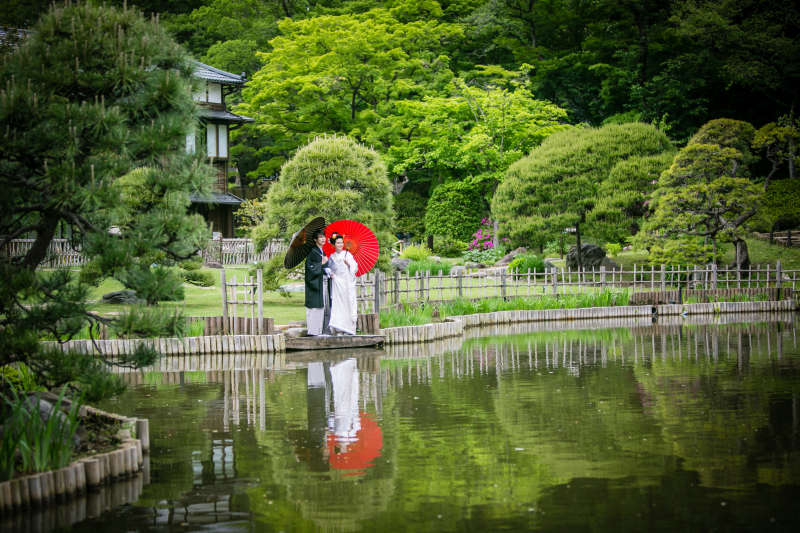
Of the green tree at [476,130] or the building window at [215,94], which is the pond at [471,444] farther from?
the building window at [215,94]

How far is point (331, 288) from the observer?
43.9 ft

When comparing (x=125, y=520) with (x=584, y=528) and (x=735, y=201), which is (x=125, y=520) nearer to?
(x=584, y=528)

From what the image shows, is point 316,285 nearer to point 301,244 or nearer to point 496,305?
point 301,244

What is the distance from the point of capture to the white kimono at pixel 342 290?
13.3 metres

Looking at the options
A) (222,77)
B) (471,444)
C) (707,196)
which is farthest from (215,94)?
(471,444)

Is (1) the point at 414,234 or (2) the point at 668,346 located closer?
(2) the point at 668,346

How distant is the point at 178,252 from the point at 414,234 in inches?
1075

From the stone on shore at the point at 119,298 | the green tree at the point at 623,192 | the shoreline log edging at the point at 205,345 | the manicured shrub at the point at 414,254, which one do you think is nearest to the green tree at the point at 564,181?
the green tree at the point at 623,192

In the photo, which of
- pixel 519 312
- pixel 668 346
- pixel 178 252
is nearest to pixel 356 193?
pixel 519 312

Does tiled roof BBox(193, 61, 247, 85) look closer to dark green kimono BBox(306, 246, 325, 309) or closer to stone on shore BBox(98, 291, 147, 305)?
stone on shore BBox(98, 291, 147, 305)

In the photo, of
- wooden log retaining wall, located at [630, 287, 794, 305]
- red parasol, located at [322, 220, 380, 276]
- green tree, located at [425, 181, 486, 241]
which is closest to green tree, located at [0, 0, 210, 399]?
red parasol, located at [322, 220, 380, 276]

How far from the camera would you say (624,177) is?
24.9 metres

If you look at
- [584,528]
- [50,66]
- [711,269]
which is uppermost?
[50,66]

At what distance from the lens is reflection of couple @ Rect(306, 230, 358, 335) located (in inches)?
518
